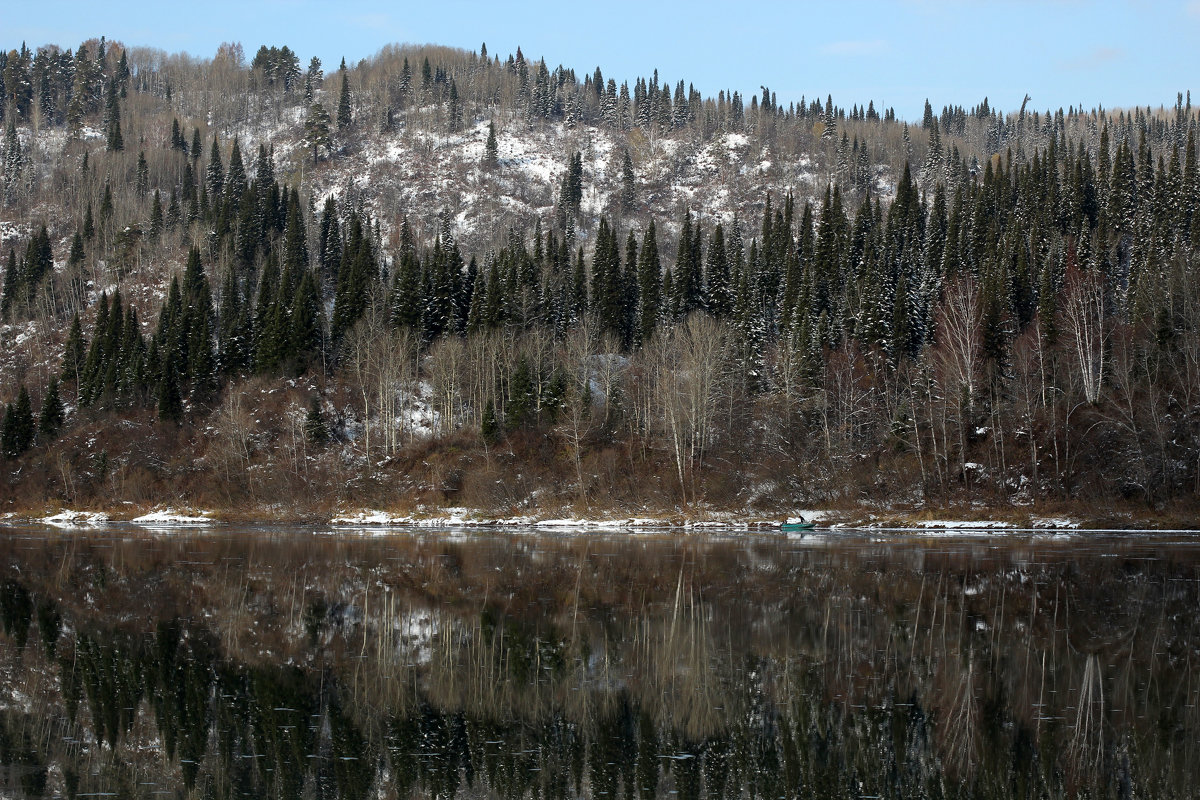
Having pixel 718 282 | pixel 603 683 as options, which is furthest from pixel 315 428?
pixel 603 683

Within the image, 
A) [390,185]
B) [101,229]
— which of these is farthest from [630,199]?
[101,229]

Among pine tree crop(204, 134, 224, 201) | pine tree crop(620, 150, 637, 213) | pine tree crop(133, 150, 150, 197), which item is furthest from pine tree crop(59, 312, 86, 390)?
pine tree crop(620, 150, 637, 213)

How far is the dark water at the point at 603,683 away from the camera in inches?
519

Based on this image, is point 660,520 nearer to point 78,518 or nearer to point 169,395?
point 78,518

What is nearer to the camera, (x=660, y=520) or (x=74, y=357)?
(x=660, y=520)

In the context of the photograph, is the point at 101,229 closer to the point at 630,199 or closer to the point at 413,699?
the point at 630,199

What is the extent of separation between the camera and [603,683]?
1823 centimetres

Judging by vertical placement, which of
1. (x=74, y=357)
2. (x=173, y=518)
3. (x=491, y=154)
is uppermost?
(x=491, y=154)

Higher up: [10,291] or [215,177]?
[215,177]

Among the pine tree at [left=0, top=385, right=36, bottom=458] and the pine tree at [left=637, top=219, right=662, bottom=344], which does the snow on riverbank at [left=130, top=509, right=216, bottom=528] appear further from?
the pine tree at [left=637, top=219, right=662, bottom=344]

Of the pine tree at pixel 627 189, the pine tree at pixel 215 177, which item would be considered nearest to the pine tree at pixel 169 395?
the pine tree at pixel 215 177

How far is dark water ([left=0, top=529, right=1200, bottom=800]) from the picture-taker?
13180 mm

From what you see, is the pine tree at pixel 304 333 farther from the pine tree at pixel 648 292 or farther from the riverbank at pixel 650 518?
the pine tree at pixel 648 292

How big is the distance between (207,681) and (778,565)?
80.8 feet
